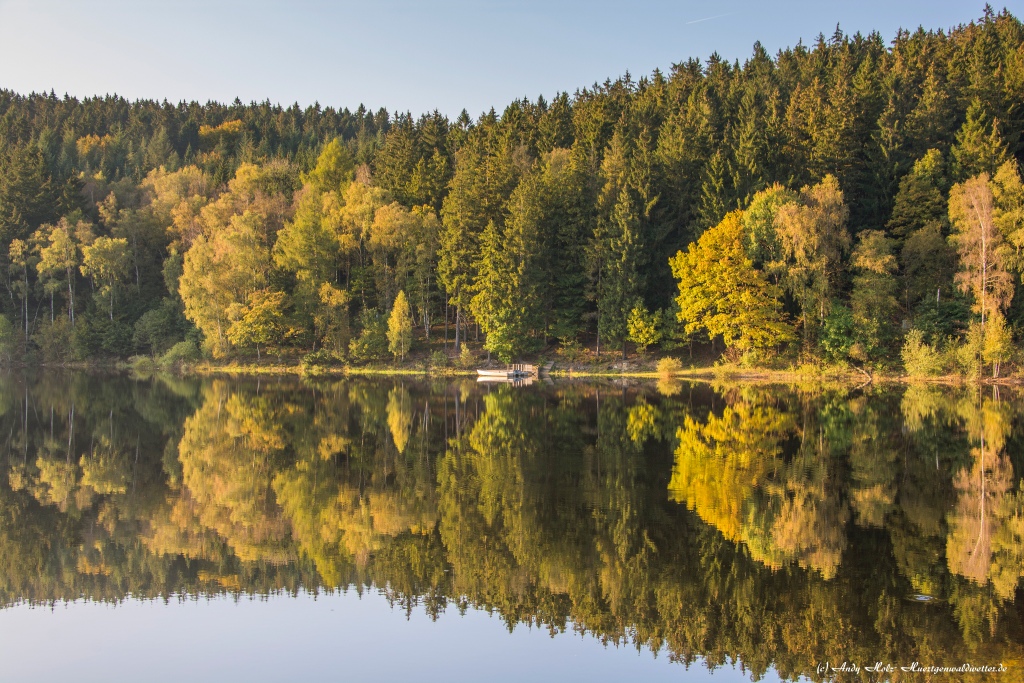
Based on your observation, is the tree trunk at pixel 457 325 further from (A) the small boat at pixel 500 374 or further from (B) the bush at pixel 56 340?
(B) the bush at pixel 56 340

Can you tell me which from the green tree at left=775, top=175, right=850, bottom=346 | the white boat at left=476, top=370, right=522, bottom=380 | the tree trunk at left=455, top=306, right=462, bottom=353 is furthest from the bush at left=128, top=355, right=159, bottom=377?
the green tree at left=775, top=175, right=850, bottom=346

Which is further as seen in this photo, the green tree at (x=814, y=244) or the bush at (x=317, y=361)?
the bush at (x=317, y=361)

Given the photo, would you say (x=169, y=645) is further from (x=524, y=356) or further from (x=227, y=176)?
(x=227, y=176)

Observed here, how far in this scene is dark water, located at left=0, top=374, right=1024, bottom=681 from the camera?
1219 centimetres

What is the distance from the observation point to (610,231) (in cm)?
6525

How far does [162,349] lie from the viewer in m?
81.9

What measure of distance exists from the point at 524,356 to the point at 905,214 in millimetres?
30015

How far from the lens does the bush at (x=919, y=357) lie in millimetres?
52344

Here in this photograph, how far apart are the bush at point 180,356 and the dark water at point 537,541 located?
46.3 meters

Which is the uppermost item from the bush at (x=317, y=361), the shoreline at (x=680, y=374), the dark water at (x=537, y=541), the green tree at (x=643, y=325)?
the green tree at (x=643, y=325)

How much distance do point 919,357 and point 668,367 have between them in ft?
53.6

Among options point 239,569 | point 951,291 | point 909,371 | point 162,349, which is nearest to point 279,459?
point 239,569

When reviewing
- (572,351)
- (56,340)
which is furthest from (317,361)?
(56,340)

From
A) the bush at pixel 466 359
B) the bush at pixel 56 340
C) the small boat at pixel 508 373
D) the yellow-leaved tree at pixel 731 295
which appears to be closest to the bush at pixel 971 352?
the yellow-leaved tree at pixel 731 295
